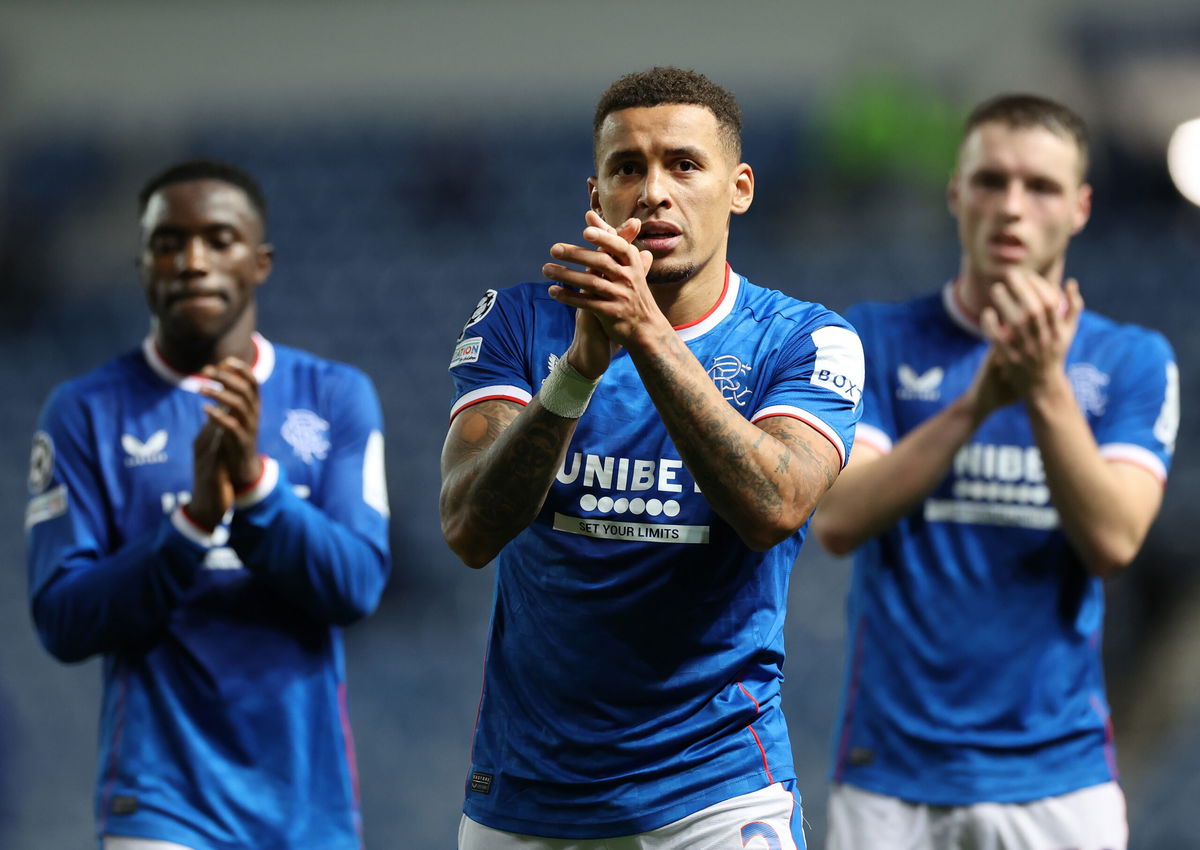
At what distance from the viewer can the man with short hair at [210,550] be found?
144 inches

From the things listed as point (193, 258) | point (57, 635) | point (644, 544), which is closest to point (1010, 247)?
point (644, 544)

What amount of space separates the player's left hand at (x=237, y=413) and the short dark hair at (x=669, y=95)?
43.4 inches

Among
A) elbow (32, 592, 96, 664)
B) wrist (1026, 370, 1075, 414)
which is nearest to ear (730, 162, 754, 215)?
wrist (1026, 370, 1075, 414)

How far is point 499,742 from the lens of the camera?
2.94m

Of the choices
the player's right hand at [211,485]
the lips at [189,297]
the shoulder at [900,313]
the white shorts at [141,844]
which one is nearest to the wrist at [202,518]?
the player's right hand at [211,485]

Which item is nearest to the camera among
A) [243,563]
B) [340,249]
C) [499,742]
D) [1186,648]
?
[499,742]

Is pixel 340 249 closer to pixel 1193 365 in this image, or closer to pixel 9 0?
pixel 9 0

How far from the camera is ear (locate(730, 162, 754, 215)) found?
3123 millimetres

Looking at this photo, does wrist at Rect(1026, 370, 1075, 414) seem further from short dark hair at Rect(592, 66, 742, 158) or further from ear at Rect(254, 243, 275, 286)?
ear at Rect(254, 243, 275, 286)

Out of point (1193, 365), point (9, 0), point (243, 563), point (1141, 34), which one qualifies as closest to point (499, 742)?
point (243, 563)

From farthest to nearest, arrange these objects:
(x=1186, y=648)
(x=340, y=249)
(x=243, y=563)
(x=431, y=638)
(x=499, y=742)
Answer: (x=340, y=249)
(x=431, y=638)
(x=1186, y=648)
(x=243, y=563)
(x=499, y=742)

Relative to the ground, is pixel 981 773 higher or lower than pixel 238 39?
lower

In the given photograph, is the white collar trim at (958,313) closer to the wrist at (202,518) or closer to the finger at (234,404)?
the finger at (234,404)

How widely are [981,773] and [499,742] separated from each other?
1.51 metres
